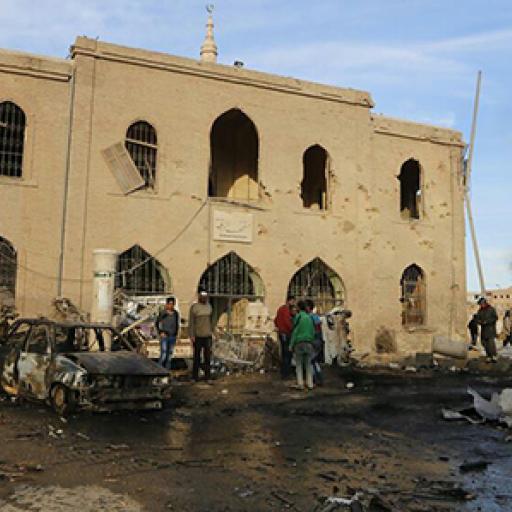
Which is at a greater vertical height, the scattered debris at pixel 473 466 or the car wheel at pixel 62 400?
the car wheel at pixel 62 400

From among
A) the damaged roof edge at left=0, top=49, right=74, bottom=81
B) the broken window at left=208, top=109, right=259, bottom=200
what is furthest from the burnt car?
the broken window at left=208, top=109, right=259, bottom=200

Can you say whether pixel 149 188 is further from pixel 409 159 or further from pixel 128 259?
pixel 409 159

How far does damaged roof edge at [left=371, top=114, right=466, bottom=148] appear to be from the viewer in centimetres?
2227

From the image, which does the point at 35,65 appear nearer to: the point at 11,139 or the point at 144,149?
the point at 11,139

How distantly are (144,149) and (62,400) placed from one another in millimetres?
10757

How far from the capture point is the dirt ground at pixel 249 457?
17.5 ft

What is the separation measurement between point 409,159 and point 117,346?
15.2 metres

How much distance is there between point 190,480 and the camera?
19.2 ft

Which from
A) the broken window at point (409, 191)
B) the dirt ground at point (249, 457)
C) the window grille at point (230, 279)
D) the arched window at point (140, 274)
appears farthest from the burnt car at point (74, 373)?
the broken window at point (409, 191)

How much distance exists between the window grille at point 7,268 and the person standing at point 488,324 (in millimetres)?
12398

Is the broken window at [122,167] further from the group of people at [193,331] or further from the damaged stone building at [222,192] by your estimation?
the group of people at [193,331]

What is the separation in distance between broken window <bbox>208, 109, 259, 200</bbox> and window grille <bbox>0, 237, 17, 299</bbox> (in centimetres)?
822

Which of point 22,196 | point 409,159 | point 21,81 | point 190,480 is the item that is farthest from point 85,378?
point 409,159

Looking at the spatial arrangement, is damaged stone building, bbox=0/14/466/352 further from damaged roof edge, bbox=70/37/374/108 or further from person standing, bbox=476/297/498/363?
person standing, bbox=476/297/498/363
